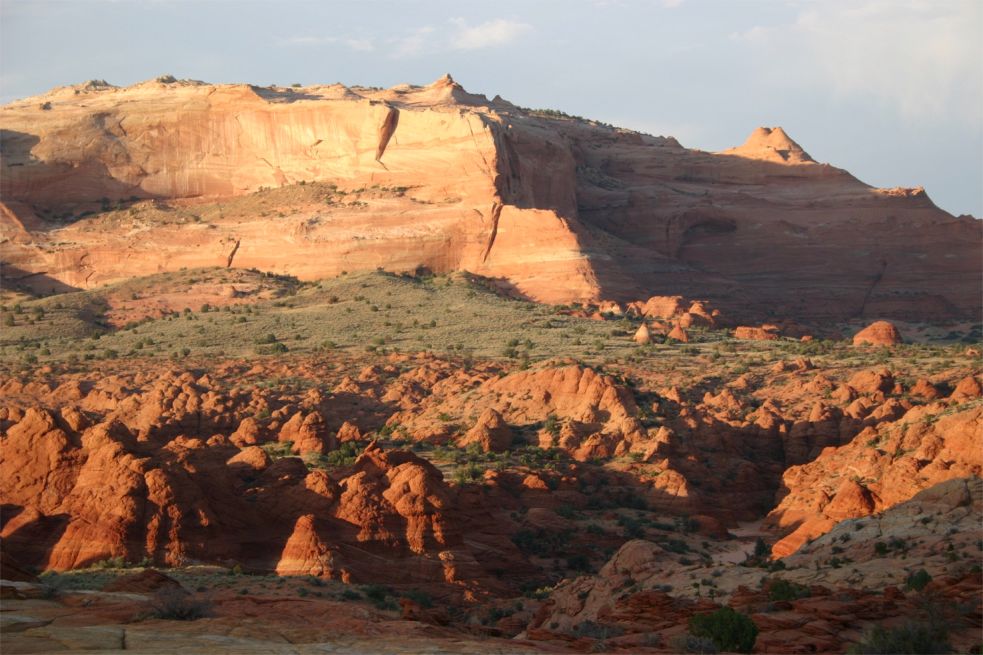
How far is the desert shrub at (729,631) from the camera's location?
872 inches

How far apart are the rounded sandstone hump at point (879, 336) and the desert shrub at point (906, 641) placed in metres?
49.8

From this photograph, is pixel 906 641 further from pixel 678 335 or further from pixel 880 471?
pixel 678 335

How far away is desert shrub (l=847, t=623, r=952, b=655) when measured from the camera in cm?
2097

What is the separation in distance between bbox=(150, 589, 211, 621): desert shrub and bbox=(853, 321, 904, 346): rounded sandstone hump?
52.9 metres

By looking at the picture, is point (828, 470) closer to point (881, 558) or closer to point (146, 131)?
point (881, 558)

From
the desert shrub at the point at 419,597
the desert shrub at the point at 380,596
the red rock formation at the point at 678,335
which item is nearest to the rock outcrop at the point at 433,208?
the red rock formation at the point at 678,335

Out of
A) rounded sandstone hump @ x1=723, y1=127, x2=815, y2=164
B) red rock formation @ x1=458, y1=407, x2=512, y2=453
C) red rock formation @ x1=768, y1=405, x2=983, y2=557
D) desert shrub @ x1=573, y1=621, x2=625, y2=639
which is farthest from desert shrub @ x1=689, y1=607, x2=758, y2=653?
rounded sandstone hump @ x1=723, y1=127, x2=815, y2=164

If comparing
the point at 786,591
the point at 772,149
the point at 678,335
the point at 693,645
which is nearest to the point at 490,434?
the point at 678,335

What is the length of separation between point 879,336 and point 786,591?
158 ft

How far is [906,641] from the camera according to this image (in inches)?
835

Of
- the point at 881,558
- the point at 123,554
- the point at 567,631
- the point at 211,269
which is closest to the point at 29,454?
the point at 123,554

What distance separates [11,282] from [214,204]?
12.4 metres

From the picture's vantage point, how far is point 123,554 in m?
30.9

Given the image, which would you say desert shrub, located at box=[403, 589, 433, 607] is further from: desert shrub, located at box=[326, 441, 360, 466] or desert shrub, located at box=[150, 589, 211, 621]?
desert shrub, located at box=[326, 441, 360, 466]
